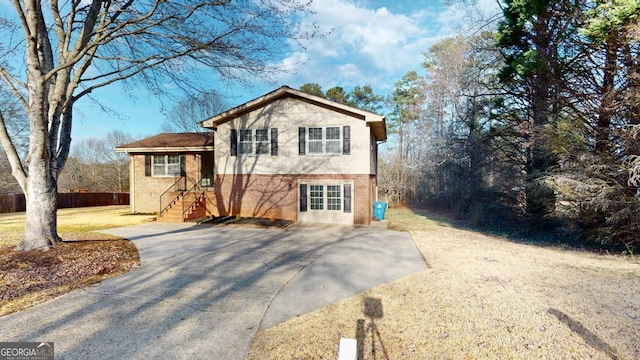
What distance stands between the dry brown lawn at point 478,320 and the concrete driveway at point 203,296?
0.44m

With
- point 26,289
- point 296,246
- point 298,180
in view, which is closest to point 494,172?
point 298,180

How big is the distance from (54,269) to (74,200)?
2172 cm

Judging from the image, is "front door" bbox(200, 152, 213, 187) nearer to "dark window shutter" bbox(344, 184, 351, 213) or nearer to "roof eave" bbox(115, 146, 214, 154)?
"roof eave" bbox(115, 146, 214, 154)

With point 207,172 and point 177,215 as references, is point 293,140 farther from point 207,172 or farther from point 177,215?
point 207,172

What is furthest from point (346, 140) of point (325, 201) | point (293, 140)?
point (325, 201)

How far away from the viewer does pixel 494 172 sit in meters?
14.7

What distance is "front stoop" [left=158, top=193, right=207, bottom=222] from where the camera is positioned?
12.2 meters

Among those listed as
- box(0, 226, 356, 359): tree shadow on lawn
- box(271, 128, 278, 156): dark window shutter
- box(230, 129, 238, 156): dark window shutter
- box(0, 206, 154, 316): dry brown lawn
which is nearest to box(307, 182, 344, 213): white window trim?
box(271, 128, 278, 156): dark window shutter

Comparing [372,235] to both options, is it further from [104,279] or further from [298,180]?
[104,279]

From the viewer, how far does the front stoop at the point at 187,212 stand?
12188 mm

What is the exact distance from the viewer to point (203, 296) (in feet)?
14.6

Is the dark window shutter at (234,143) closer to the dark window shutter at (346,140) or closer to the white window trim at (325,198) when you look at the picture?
the white window trim at (325,198)

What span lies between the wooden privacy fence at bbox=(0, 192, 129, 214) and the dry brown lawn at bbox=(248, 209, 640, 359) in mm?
23275

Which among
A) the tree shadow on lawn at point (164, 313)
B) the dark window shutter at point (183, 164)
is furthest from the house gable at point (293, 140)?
the tree shadow on lawn at point (164, 313)
